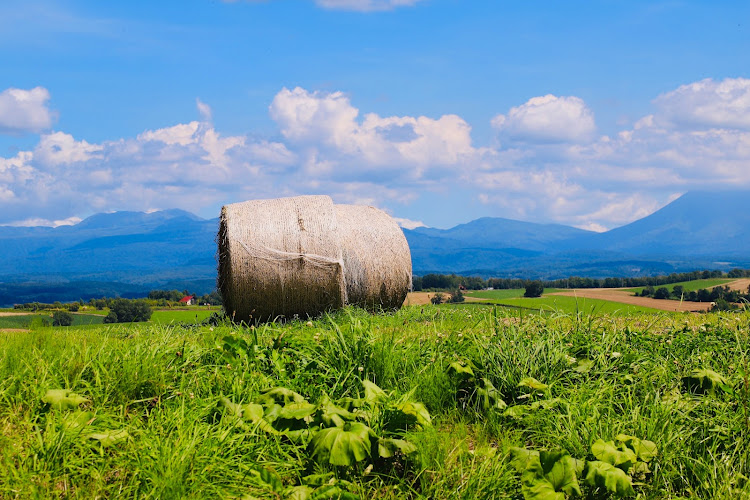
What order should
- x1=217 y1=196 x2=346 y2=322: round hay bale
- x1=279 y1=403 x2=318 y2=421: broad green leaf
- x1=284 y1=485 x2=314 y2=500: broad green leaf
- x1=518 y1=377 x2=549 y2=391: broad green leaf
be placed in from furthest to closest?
x1=217 y1=196 x2=346 y2=322: round hay bale < x1=518 y1=377 x2=549 y2=391: broad green leaf < x1=279 y1=403 x2=318 y2=421: broad green leaf < x1=284 y1=485 x2=314 y2=500: broad green leaf

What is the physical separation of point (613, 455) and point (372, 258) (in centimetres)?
Result: 1037

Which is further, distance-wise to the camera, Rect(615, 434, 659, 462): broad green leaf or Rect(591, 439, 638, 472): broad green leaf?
Rect(615, 434, 659, 462): broad green leaf

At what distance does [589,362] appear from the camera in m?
6.67

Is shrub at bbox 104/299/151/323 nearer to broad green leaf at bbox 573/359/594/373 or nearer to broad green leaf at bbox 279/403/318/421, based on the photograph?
broad green leaf at bbox 279/403/318/421

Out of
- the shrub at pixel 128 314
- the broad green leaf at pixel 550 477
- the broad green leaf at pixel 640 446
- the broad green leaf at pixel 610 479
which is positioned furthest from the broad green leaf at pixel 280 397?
the shrub at pixel 128 314

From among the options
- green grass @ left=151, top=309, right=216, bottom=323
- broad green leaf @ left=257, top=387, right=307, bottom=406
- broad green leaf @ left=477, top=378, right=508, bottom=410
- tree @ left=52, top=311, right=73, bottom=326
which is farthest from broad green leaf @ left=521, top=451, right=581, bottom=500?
tree @ left=52, top=311, right=73, bottom=326

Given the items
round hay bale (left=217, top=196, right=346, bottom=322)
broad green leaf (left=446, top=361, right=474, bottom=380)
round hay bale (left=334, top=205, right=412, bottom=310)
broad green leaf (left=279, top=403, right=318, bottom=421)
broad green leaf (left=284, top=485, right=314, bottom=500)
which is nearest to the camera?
broad green leaf (left=284, top=485, right=314, bottom=500)

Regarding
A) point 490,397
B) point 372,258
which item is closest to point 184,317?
point 372,258

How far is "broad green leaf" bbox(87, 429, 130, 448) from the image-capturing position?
482cm

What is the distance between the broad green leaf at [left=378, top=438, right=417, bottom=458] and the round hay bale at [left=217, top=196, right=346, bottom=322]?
361 inches

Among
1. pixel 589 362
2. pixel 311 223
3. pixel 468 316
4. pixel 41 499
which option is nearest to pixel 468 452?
pixel 589 362

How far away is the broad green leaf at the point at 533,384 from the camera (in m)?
5.96

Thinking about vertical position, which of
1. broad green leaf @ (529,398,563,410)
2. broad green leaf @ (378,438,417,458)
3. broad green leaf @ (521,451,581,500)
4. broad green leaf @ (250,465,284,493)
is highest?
broad green leaf @ (529,398,563,410)

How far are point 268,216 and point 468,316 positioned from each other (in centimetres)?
683
